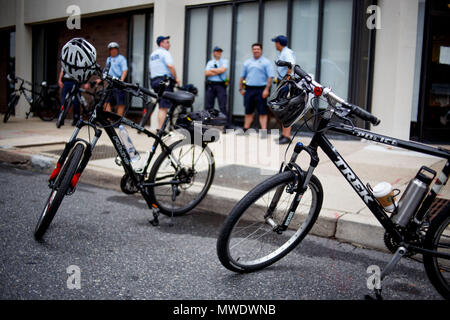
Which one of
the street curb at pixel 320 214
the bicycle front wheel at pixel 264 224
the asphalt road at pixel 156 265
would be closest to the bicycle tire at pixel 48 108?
the street curb at pixel 320 214

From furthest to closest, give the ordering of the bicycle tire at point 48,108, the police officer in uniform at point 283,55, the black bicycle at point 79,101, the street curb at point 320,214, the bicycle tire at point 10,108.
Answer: the bicycle tire at point 48,108
the bicycle tire at point 10,108
the police officer in uniform at point 283,55
the black bicycle at point 79,101
the street curb at point 320,214

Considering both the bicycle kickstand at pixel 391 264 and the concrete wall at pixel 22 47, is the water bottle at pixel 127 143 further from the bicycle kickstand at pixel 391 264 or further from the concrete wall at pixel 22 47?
the concrete wall at pixel 22 47

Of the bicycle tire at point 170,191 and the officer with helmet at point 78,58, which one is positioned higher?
the officer with helmet at point 78,58

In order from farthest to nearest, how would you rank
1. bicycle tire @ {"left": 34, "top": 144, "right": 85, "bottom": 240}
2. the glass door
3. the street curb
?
the glass door → the street curb → bicycle tire @ {"left": 34, "top": 144, "right": 85, "bottom": 240}

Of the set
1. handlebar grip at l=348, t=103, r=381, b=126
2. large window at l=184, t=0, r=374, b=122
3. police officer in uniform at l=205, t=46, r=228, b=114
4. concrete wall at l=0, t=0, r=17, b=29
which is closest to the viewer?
handlebar grip at l=348, t=103, r=381, b=126

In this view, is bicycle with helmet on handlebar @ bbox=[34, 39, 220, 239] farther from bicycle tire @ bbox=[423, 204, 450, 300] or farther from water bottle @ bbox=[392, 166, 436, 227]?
bicycle tire @ bbox=[423, 204, 450, 300]

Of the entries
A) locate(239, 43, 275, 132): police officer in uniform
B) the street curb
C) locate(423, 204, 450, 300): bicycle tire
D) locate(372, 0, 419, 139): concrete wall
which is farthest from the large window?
locate(423, 204, 450, 300): bicycle tire

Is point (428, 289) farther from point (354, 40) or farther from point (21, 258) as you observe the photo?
point (354, 40)

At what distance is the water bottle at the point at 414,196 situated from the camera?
2758 mm

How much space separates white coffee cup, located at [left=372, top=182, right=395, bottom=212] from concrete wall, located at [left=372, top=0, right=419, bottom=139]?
20.6 feet

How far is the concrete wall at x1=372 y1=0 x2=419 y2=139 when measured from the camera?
8.52 m

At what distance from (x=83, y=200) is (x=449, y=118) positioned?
7848 millimetres

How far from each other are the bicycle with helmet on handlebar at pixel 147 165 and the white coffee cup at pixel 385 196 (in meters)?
1.98
